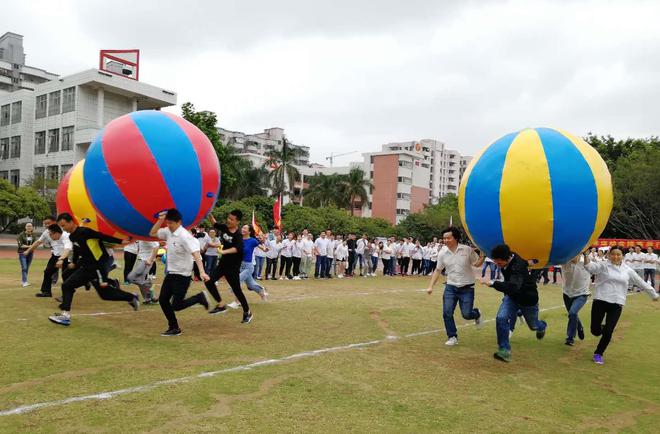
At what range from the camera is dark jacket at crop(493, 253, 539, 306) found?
6156mm

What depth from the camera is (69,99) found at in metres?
42.2

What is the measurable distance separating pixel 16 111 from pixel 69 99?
930 centimetres

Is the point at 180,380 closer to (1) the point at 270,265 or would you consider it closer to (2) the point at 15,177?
(1) the point at 270,265

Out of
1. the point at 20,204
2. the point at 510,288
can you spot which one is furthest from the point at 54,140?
the point at 510,288

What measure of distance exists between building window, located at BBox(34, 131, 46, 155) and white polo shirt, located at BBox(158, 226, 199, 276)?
145ft

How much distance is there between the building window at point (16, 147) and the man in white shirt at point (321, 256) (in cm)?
4028

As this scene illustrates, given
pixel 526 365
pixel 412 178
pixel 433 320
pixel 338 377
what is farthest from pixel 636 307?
pixel 412 178

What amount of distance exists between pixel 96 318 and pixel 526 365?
246 inches

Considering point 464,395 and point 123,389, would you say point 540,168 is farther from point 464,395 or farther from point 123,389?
point 123,389

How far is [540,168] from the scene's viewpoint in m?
5.60

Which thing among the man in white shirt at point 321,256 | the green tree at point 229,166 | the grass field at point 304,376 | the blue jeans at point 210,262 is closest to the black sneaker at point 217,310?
the grass field at point 304,376

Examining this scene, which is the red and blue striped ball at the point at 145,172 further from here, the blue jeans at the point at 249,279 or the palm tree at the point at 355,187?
the palm tree at the point at 355,187

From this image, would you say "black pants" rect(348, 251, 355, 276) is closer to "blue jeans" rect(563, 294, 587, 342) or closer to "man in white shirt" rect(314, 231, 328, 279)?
"man in white shirt" rect(314, 231, 328, 279)

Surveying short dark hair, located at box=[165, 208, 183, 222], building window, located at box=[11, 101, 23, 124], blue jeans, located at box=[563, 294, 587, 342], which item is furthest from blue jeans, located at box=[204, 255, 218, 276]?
building window, located at box=[11, 101, 23, 124]
